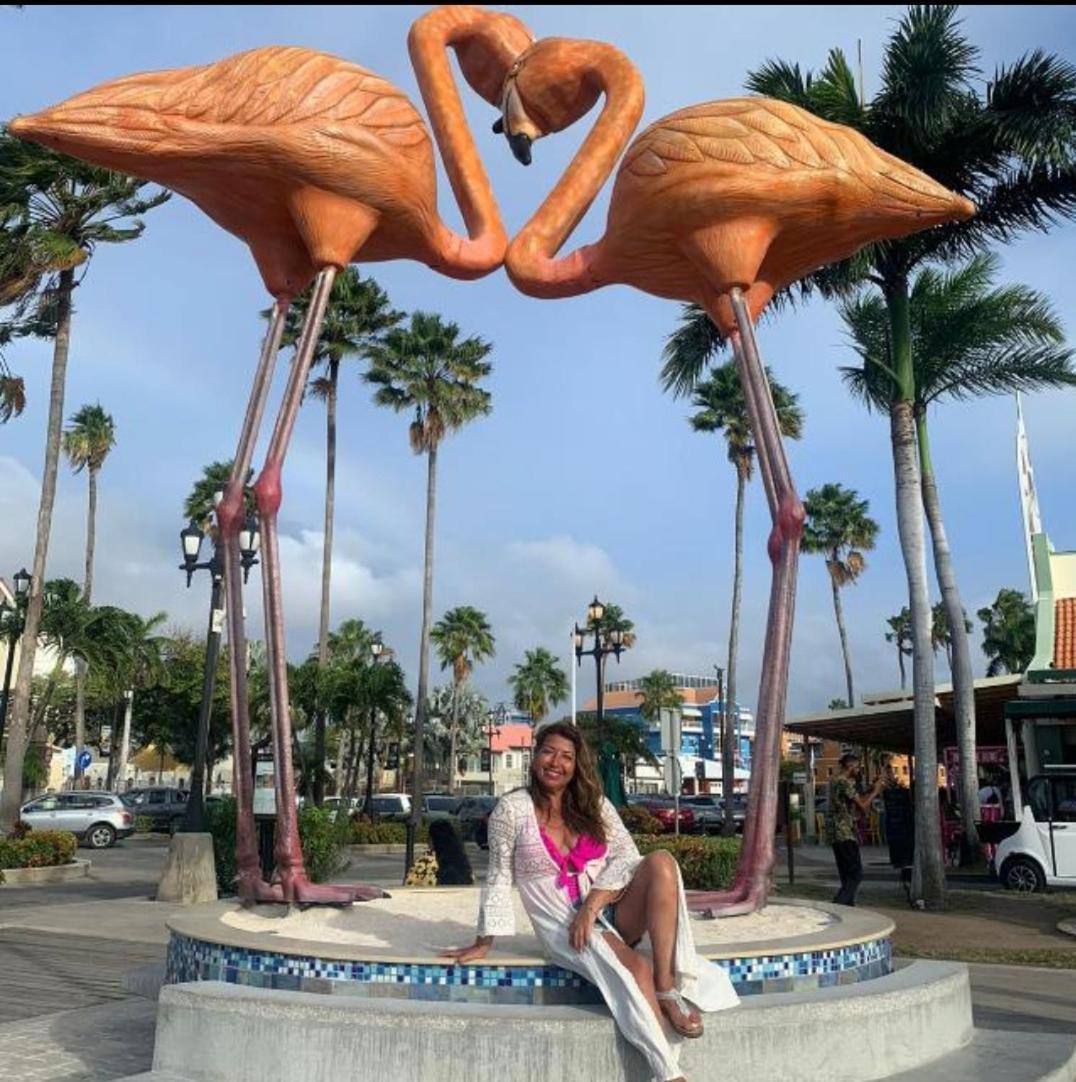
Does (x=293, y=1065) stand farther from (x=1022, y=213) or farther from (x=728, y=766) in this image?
(x=728, y=766)

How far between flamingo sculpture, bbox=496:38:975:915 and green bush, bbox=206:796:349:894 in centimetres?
756

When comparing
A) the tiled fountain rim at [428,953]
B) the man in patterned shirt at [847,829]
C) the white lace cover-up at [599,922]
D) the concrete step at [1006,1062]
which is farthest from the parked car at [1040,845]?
the white lace cover-up at [599,922]

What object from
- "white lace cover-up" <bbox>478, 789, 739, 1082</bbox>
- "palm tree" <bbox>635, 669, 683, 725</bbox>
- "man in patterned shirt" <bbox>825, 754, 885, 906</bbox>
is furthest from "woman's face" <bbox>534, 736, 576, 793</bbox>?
"palm tree" <bbox>635, 669, 683, 725</bbox>

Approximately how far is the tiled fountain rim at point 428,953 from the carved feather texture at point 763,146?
461cm

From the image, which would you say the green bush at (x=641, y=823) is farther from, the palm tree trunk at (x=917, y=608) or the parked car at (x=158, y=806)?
the parked car at (x=158, y=806)

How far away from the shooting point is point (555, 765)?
4.82 meters

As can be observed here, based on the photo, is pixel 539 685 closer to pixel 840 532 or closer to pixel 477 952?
pixel 840 532

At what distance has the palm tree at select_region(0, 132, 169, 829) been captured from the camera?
19844mm

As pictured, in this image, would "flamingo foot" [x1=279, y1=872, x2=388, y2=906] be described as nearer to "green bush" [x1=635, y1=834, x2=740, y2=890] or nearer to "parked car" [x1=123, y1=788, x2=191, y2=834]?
"green bush" [x1=635, y1=834, x2=740, y2=890]

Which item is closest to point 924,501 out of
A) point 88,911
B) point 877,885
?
point 877,885

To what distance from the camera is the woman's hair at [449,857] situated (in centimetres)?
1054

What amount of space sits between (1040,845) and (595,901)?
13.4m

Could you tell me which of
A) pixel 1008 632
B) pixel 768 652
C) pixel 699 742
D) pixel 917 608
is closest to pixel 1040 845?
pixel 917 608

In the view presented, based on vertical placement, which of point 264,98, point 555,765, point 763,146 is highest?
point 264,98
